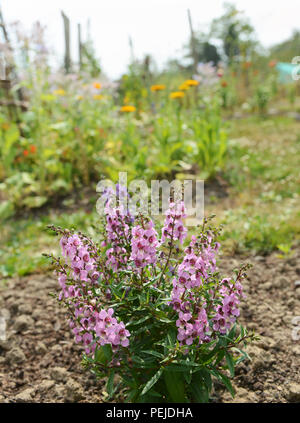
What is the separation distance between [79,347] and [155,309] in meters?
1.00

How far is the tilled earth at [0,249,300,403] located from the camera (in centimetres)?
191

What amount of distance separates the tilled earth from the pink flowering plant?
0.44 m

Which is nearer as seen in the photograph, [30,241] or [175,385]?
[175,385]

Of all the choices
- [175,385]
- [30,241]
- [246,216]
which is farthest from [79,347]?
[246,216]

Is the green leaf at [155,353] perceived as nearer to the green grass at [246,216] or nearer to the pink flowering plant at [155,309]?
the pink flowering plant at [155,309]

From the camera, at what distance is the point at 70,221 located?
159 inches

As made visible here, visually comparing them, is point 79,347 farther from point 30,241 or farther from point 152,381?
point 30,241

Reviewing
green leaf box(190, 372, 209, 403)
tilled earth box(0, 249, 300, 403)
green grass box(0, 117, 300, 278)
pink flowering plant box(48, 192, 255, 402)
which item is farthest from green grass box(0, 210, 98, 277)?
green leaf box(190, 372, 209, 403)

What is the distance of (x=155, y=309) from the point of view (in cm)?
144

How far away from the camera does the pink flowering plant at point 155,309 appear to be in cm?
140

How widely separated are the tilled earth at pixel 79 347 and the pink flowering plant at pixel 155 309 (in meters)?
0.44

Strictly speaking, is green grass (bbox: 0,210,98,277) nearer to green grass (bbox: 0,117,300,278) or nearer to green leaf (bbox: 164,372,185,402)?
green grass (bbox: 0,117,300,278)
